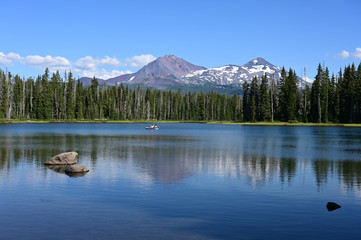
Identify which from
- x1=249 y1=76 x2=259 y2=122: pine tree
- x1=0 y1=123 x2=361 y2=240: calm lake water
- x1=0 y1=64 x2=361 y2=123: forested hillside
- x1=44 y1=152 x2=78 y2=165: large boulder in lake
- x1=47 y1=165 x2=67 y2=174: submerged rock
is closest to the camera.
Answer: x1=0 y1=123 x2=361 y2=240: calm lake water

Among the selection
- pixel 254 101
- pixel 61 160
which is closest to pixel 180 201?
pixel 61 160

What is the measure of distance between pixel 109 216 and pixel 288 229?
25.1ft

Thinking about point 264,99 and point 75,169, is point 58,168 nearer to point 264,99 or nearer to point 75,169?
point 75,169

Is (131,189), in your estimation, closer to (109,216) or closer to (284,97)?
(109,216)

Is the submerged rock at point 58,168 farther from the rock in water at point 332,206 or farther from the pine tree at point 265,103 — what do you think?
the pine tree at point 265,103

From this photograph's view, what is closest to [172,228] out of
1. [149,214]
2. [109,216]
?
[149,214]

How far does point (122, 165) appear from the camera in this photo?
33812 mm

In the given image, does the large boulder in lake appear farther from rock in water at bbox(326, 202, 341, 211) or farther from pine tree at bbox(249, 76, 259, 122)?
pine tree at bbox(249, 76, 259, 122)

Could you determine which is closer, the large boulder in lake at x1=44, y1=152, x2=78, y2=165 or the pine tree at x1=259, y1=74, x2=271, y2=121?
the large boulder in lake at x1=44, y1=152, x2=78, y2=165

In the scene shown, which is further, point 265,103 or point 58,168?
point 265,103

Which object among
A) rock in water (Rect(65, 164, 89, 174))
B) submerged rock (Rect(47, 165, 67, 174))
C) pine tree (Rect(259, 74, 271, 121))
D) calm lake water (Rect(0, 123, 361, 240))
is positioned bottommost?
calm lake water (Rect(0, 123, 361, 240))

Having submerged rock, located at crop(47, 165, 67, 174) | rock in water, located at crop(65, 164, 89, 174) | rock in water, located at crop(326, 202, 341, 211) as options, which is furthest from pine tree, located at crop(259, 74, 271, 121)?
rock in water, located at crop(326, 202, 341, 211)

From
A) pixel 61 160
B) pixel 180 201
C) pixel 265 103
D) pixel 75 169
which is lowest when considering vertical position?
pixel 180 201

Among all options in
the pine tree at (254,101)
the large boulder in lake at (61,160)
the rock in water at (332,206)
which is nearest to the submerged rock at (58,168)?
the large boulder in lake at (61,160)
